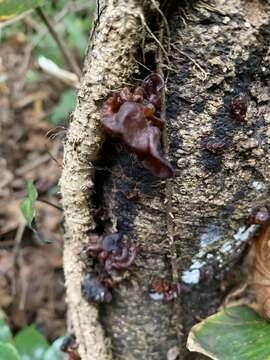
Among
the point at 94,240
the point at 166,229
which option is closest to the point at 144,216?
the point at 166,229

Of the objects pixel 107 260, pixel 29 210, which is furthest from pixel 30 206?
pixel 107 260

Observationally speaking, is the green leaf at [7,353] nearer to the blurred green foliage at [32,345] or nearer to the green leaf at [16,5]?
the blurred green foliage at [32,345]

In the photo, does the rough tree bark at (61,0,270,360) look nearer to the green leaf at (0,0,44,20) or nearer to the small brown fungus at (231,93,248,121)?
the small brown fungus at (231,93,248,121)

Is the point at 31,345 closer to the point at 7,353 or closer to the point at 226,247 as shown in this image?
the point at 7,353

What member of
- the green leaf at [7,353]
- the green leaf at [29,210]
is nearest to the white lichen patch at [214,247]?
the green leaf at [29,210]

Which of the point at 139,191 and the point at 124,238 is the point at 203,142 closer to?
the point at 139,191

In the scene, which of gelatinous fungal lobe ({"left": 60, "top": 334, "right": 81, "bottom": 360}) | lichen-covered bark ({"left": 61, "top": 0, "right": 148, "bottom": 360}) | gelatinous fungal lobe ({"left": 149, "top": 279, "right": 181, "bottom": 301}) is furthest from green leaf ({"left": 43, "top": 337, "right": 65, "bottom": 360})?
gelatinous fungal lobe ({"left": 149, "top": 279, "right": 181, "bottom": 301})
